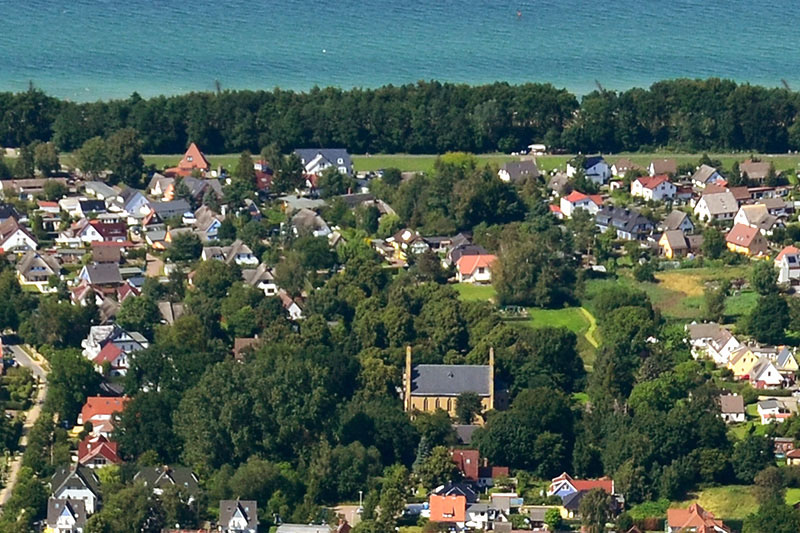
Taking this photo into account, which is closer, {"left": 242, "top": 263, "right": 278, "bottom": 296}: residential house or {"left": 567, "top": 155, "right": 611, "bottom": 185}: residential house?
{"left": 242, "top": 263, "right": 278, "bottom": 296}: residential house

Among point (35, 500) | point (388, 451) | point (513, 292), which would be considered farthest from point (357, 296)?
point (35, 500)

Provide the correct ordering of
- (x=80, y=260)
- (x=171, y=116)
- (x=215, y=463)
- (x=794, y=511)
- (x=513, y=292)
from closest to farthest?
1. (x=794, y=511)
2. (x=215, y=463)
3. (x=513, y=292)
4. (x=80, y=260)
5. (x=171, y=116)

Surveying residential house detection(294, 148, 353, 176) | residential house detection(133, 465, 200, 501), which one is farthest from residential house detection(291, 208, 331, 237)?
residential house detection(133, 465, 200, 501)

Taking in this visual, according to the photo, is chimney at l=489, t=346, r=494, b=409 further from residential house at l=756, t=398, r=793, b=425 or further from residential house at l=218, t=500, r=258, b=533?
residential house at l=218, t=500, r=258, b=533

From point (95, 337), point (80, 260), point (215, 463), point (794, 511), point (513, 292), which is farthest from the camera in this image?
point (80, 260)

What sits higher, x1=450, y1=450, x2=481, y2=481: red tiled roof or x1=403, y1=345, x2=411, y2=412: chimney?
x1=403, y1=345, x2=411, y2=412: chimney

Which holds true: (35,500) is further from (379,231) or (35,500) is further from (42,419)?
(379,231)

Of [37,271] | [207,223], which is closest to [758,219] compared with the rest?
→ [207,223]
